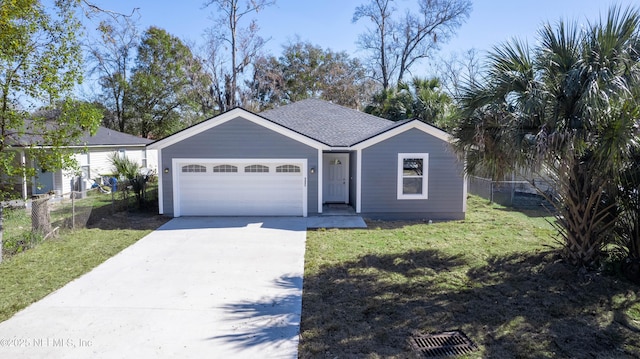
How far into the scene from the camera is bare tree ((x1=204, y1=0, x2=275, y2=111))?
92.9 feet

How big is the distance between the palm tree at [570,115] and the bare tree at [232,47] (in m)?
23.6

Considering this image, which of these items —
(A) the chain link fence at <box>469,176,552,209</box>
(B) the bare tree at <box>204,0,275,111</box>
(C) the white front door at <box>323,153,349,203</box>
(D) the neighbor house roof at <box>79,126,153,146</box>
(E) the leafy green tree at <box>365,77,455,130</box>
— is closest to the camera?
(C) the white front door at <box>323,153,349,203</box>

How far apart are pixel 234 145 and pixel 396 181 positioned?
5.42m

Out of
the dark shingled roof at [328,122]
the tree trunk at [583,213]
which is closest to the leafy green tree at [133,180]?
the dark shingled roof at [328,122]

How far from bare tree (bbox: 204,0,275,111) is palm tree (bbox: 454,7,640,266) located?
2365 centimetres

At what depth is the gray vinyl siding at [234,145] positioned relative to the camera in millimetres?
12867

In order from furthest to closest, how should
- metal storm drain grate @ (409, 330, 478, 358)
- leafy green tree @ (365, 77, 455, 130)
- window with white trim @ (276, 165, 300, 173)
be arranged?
leafy green tree @ (365, 77, 455, 130) → window with white trim @ (276, 165, 300, 173) → metal storm drain grate @ (409, 330, 478, 358)

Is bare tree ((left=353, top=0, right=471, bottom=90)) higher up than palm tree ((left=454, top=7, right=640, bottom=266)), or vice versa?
bare tree ((left=353, top=0, right=471, bottom=90))

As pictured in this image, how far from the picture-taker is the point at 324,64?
35.3 m

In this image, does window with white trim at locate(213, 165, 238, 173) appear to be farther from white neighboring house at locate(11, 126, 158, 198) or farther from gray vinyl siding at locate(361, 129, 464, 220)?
white neighboring house at locate(11, 126, 158, 198)

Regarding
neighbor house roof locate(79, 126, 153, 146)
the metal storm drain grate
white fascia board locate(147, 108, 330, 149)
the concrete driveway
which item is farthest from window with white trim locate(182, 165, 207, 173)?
the metal storm drain grate

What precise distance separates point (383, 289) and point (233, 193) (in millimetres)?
7767

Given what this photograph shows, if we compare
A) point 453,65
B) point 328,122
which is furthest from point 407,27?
point 328,122

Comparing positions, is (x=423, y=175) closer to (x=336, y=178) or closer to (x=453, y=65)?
(x=336, y=178)
